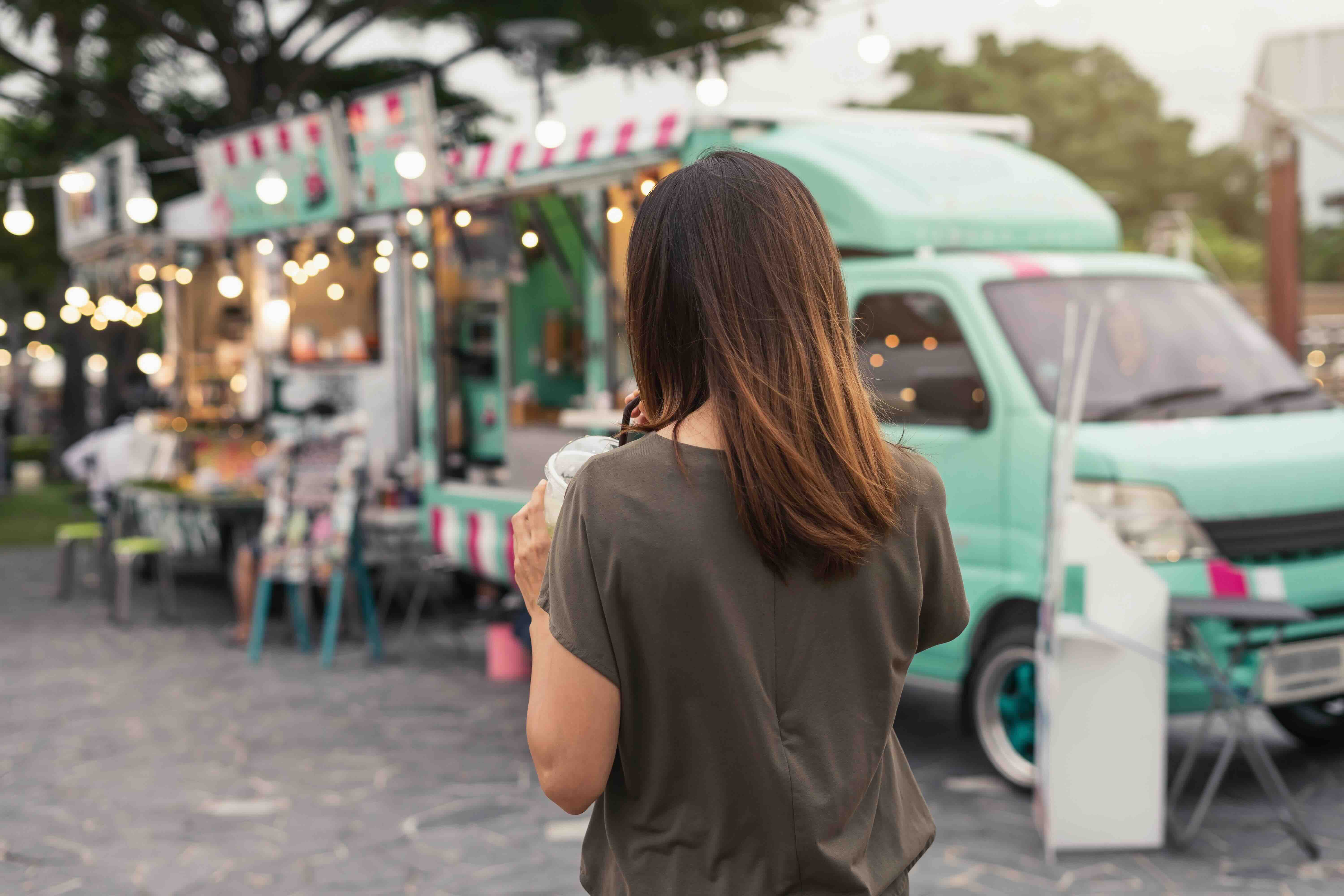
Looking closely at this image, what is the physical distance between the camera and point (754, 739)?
1.52 meters

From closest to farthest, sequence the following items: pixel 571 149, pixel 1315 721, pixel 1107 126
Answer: pixel 1315 721
pixel 571 149
pixel 1107 126

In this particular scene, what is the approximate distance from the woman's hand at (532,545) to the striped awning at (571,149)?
16.4ft

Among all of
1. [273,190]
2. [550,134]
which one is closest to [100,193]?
[273,190]

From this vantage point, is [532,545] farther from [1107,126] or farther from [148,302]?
[1107,126]

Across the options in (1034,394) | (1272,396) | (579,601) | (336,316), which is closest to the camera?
(579,601)

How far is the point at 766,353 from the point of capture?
4.99ft

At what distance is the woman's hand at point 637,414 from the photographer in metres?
1.63

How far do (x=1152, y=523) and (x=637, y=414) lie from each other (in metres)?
3.73

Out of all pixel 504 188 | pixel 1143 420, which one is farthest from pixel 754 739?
pixel 504 188

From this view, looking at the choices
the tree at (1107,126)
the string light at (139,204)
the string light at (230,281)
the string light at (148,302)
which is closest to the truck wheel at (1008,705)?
the string light at (230,281)

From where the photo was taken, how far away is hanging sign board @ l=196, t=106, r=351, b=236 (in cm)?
962

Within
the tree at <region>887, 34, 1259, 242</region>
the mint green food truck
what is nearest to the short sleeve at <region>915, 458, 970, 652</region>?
the mint green food truck

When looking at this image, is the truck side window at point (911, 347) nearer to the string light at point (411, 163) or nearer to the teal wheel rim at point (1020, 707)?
the teal wheel rim at point (1020, 707)

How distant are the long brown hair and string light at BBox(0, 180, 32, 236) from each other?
41.6 ft
